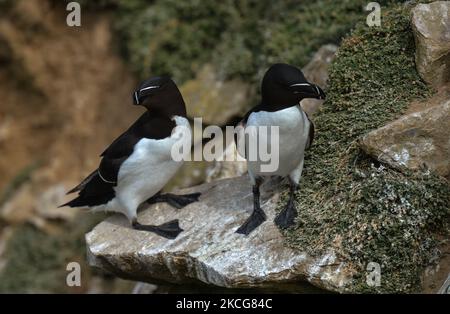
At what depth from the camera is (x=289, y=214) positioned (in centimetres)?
617

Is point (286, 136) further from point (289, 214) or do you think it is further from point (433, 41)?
point (433, 41)

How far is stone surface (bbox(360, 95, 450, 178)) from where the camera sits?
578 centimetres

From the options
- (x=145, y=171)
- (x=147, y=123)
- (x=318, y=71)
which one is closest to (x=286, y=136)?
(x=147, y=123)

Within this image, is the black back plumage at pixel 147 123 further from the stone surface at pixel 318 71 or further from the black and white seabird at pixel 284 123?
the stone surface at pixel 318 71

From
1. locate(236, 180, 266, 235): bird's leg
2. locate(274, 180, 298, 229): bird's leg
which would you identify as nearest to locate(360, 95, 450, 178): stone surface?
locate(274, 180, 298, 229): bird's leg

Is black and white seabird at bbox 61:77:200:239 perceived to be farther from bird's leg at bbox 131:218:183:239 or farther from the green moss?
the green moss

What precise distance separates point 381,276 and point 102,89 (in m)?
7.37

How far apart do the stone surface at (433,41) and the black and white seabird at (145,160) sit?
2165 mm

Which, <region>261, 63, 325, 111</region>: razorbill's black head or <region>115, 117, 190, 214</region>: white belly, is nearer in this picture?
<region>261, 63, 325, 111</region>: razorbill's black head

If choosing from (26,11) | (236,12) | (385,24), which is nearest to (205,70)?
(236,12)

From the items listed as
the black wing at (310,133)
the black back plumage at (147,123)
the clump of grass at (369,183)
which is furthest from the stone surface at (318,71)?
the black back plumage at (147,123)

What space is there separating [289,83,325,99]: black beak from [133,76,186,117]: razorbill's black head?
1.26 meters

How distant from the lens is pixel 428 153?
5.80 metres

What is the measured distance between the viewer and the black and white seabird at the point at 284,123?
Answer: 573 centimetres
